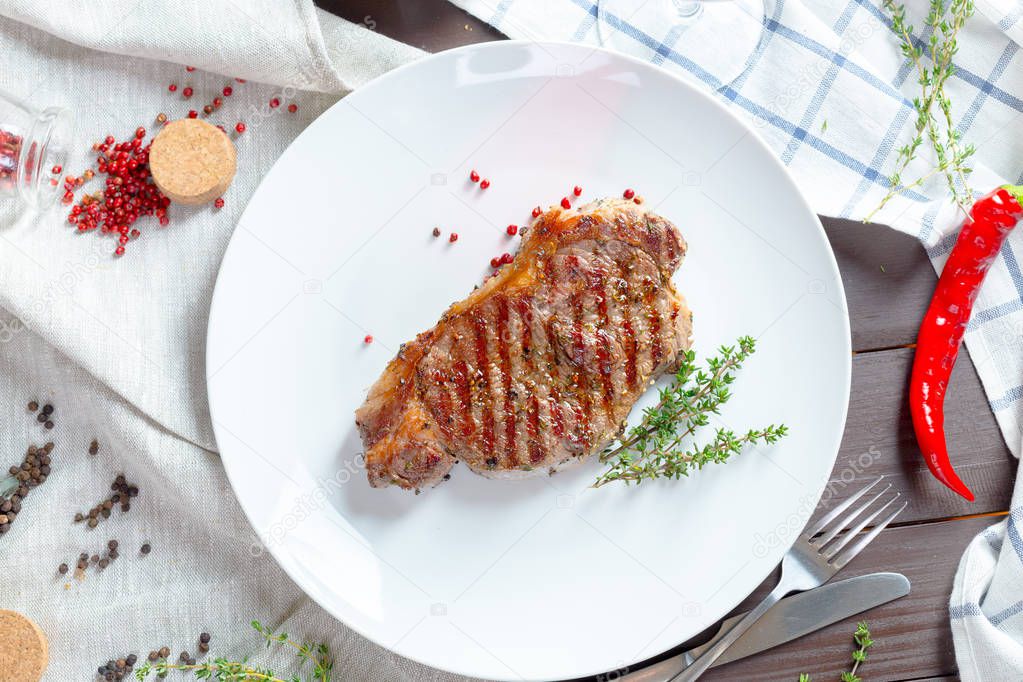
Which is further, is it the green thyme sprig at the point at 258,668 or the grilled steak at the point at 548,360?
the green thyme sprig at the point at 258,668

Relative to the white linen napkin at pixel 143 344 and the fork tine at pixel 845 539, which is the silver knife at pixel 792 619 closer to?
the fork tine at pixel 845 539

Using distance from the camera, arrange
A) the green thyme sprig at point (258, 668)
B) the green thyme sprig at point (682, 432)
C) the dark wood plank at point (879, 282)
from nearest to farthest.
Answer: the green thyme sprig at point (682, 432) < the green thyme sprig at point (258, 668) < the dark wood plank at point (879, 282)

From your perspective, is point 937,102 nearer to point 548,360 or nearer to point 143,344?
point 548,360

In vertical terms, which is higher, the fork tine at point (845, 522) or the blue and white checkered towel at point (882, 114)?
the blue and white checkered towel at point (882, 114)

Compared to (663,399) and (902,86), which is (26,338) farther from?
(902,86)

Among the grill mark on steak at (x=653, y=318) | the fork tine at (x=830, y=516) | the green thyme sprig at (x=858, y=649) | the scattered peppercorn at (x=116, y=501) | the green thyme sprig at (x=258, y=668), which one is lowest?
the green thyme sprig at (x=258, y=668)

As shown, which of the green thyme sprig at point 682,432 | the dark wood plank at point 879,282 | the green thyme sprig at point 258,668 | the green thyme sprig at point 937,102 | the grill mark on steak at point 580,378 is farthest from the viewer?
the dark wood plank at point 879,282

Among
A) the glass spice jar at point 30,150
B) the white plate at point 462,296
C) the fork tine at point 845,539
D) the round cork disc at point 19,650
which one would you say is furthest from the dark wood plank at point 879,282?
the round cork disc at point 19,650

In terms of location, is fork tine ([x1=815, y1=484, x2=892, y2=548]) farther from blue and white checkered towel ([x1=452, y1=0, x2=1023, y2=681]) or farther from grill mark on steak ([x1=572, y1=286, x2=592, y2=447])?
grill mark on steak ([x1=572, y1=286, x2=592, y2=447])

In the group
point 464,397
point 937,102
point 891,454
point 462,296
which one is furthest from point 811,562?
point 937,102
